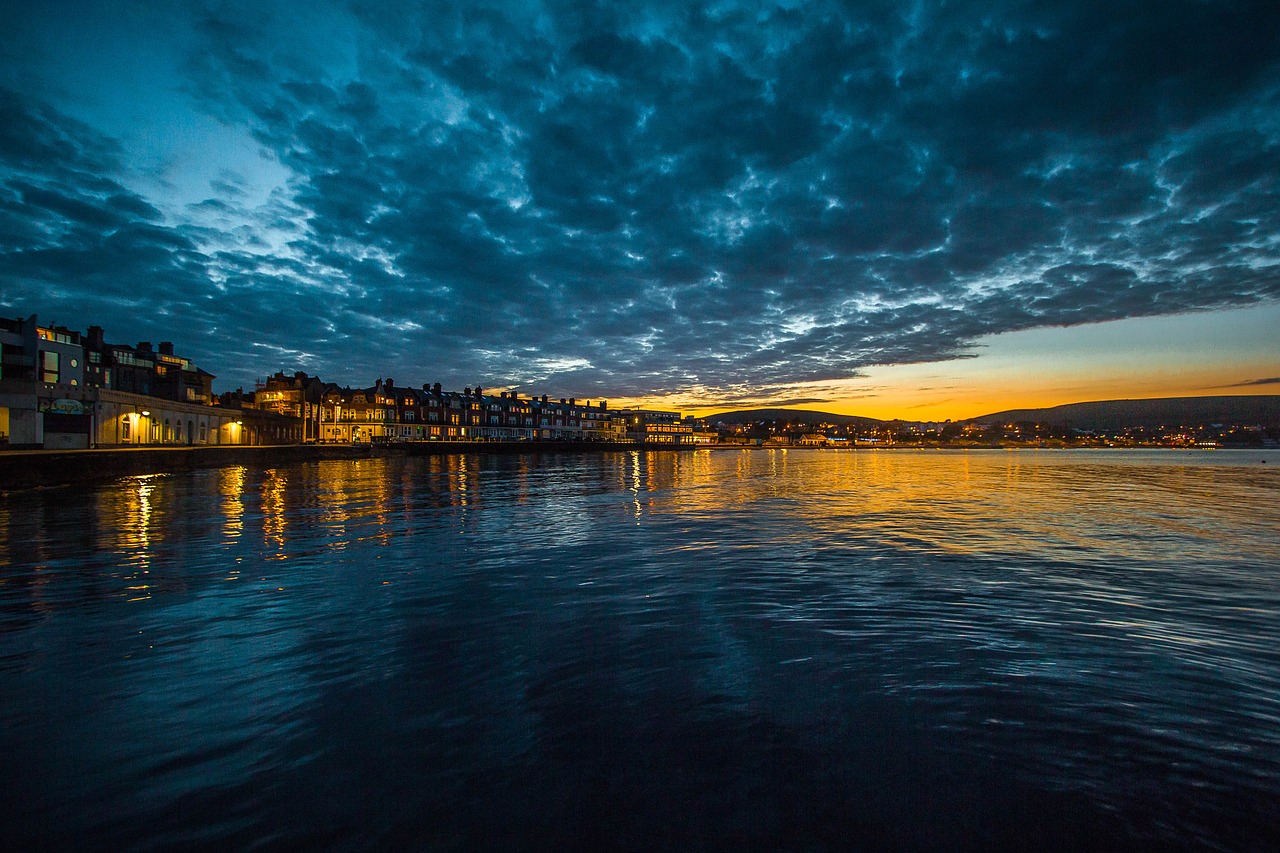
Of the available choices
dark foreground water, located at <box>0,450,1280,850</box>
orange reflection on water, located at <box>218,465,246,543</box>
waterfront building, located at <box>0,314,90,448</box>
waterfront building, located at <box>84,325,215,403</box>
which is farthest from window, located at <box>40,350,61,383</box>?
dark foreground water, located at <box>0,450,1280,850</box>

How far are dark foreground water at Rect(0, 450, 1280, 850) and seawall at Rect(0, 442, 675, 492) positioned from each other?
2409 cm

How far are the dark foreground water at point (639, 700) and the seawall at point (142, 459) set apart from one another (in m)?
24.1

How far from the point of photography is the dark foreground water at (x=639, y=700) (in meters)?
4.19

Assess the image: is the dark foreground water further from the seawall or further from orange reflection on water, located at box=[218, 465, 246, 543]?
the seawall

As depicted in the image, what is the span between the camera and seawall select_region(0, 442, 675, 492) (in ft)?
102

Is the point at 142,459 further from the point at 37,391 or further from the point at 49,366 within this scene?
the point at 49,366

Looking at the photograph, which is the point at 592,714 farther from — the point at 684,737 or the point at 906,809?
the point at 906,809

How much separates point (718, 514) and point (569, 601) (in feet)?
44.9

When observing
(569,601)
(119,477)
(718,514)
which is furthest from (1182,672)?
(119,477)

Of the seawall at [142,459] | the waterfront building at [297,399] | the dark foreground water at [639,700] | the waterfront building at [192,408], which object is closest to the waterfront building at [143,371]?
the waterfront building at [192,408]

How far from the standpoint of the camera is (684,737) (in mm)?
5301

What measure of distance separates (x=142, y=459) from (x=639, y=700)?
51.3m

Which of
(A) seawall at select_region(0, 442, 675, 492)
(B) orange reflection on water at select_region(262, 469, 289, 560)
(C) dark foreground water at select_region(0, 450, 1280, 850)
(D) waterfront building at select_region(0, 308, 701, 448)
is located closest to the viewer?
(C) dark foreground water at select_region(0, 450, 1280, 850)

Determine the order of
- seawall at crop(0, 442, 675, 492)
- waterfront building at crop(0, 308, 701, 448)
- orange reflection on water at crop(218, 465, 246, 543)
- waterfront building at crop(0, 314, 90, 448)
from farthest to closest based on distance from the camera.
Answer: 1. waterfront building at crop(0, 308, 701, 448)
2. waterfront building at crop(0, 314, 90, 448)
3. seawall at crop(0, 442, 675, 492)
4. orange reflection on water at crop(218, 465, 246, 543)
